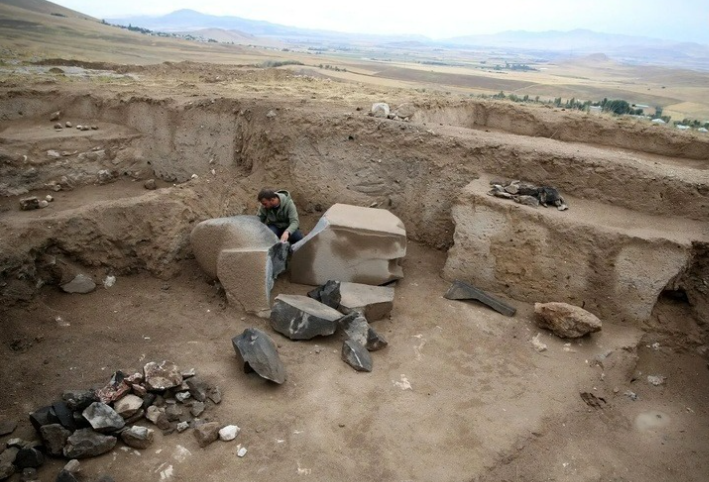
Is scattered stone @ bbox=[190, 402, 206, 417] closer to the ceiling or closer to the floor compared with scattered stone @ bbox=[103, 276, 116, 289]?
closer to the floor

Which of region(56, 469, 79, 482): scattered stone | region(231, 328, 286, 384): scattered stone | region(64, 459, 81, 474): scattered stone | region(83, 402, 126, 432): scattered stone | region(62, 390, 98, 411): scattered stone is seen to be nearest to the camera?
region(56, 469, 79, 482): scattered stone

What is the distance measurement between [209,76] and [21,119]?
455 centimetres

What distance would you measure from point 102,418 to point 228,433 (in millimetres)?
1007

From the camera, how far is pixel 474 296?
5785 mm

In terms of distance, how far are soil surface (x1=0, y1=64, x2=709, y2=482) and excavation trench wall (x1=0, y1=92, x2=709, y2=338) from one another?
3cm

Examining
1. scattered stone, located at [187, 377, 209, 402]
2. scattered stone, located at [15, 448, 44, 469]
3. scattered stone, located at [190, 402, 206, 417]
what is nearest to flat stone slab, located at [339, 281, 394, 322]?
scattered stone, located at [187, 377, 209, 402]

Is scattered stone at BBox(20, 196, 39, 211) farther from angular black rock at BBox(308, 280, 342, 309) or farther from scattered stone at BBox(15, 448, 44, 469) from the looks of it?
angular black rock at BBox(308, 280, 342, 309)

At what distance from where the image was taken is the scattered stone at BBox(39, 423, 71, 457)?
11.8 ft

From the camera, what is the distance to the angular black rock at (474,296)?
5.61m

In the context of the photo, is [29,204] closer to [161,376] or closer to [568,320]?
[161,376]

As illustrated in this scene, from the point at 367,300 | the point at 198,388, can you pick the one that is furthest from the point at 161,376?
the point at 367,300

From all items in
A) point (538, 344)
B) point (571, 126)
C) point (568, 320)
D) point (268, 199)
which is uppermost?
point (571, 126)

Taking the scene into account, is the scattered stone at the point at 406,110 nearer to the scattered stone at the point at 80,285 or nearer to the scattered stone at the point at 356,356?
the scattered stone at the point at 356,356

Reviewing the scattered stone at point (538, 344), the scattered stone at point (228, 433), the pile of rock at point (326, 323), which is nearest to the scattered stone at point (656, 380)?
the scattered stone at point (538, 344)
